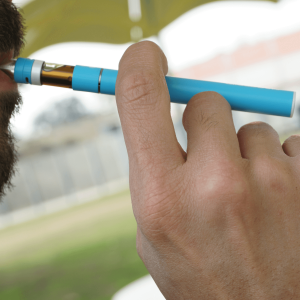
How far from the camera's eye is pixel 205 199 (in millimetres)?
317

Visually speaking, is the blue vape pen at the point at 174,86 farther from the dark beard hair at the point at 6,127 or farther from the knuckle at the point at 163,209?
the knuckle at the point at 163,209

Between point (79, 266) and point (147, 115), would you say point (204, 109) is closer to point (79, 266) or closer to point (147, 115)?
point (147, 115)

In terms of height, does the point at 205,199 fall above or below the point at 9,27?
below

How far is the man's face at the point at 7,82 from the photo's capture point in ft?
1.29

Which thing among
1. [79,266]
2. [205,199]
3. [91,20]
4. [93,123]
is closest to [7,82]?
[205,199]

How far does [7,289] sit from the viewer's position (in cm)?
172

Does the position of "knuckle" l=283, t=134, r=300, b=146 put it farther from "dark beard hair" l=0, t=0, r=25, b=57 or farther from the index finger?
"dark beard hair" l=0, t=0, r=25, b=57

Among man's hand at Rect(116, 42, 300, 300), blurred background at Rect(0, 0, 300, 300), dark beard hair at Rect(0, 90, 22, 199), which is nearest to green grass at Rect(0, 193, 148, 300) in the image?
blurred background at Rect(0, 0, 300, 300)

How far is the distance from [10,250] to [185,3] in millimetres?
2126

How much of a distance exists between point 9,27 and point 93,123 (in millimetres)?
2309

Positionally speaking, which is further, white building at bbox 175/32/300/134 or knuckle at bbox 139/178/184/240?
white building at bbox 175/32/300/134

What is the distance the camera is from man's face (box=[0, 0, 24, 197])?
0.39m

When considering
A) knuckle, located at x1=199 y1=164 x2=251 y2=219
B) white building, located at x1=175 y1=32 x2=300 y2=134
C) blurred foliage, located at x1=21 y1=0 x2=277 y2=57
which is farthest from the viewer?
white building, located at x1=175 y1=32 x2=300 y2=134

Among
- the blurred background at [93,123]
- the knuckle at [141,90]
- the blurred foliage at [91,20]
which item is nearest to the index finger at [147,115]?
the knuckle at [141,90]
